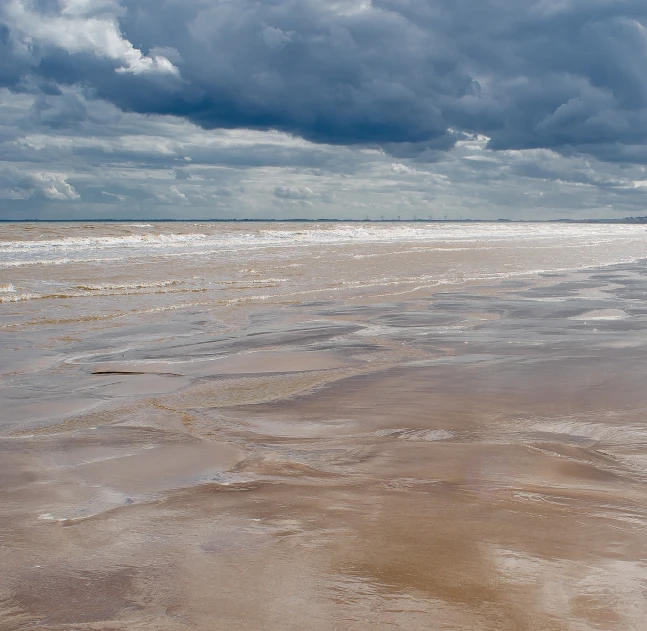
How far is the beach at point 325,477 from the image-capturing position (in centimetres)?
302

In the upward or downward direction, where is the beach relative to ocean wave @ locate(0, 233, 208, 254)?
downward

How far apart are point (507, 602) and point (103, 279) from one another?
1809 cm

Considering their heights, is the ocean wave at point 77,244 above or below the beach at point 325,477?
above

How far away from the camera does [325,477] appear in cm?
455

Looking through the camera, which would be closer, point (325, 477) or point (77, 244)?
point (325, 477)

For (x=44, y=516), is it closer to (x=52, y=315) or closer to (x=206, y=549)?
(x=206, y=549)

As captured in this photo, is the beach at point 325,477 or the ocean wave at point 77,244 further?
the ocean wave at point 77,244

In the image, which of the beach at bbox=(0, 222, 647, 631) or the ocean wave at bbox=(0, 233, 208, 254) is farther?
the ocean wave at bbox=(0, 233, 208, 254)

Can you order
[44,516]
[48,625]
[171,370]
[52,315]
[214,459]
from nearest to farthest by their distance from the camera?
[48,625] → [44,516] → [214,459] → [171,370] → [52,315]

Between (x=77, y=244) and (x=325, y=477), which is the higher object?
(x=77, y=244)

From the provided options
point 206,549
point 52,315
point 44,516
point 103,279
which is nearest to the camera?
point 206,549

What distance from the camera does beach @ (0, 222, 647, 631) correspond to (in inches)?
119

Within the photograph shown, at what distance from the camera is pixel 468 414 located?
6.11m

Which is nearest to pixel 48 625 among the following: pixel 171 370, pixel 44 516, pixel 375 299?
pixel 44 516
